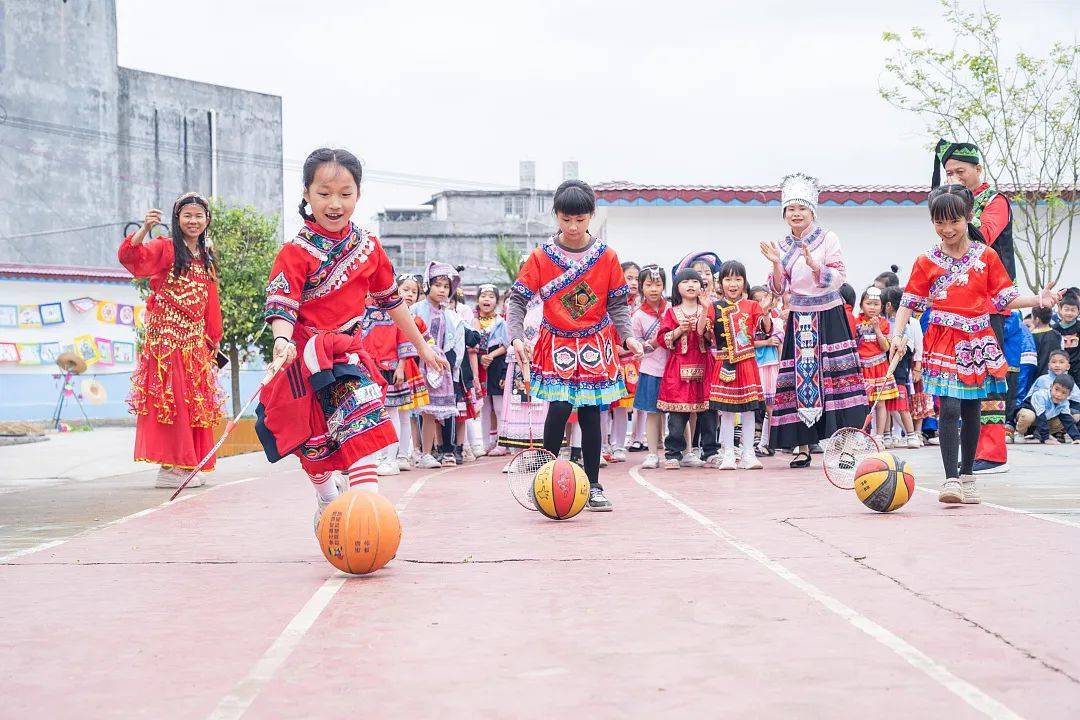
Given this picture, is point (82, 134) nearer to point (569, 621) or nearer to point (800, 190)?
Answer: point (800, 190)

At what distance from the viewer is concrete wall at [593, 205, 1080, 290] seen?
23.5 meters

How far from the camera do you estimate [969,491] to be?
7633 mm

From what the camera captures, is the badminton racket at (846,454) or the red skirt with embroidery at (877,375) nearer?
the badminton racket at (846,454)

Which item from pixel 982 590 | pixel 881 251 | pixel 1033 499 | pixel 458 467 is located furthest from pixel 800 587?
pixel 881 251

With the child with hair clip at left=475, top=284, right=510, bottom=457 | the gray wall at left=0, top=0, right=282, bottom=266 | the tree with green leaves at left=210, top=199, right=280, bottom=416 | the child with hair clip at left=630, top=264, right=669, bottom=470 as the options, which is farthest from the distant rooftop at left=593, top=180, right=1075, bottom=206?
the gray wall at left=0, top=0, right=282, bottom=266

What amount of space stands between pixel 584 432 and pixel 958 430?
2.37m

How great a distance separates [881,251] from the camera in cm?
2370

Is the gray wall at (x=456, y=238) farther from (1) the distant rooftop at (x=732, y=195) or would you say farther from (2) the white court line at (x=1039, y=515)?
(2) the white court line at (x=1039, y=515)

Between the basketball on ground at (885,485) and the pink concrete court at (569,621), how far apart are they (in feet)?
0.34

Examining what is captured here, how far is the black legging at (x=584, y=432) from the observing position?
7.91m

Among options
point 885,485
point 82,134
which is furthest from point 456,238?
point 885,485

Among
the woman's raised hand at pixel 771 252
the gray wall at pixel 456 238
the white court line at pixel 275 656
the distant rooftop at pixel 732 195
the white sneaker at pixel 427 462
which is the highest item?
the gray wall at pixel 456 238

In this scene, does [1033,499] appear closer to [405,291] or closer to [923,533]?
[923,533]

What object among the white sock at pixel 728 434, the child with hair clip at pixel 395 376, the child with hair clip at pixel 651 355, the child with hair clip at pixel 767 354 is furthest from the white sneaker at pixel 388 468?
the child with hair clip at pixel 767 354
